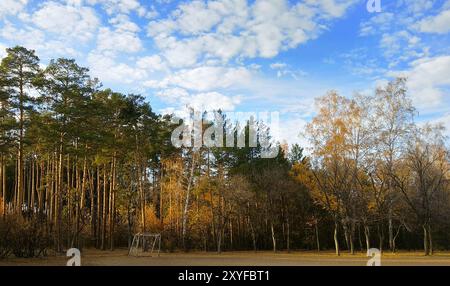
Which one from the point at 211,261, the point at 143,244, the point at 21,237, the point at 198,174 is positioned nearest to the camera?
the point at 21,237

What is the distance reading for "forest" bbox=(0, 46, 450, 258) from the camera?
30672 millimetres

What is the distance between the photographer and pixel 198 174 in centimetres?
4412

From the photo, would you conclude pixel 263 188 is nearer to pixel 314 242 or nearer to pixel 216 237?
pixel 216 237

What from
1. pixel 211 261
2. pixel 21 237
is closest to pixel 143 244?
pixel 211 261

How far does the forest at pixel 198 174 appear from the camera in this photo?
1208 inches

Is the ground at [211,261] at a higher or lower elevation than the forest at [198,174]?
lower

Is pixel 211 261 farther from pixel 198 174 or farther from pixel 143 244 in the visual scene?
pixel 198 174

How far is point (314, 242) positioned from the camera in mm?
54719

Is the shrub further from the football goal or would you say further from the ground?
the football goal

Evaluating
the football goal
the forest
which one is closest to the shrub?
the forest

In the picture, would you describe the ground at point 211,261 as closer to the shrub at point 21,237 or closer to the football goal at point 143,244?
the shrub at point 21,237

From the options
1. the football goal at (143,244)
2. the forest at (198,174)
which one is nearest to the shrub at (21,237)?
the forest at (198,174)

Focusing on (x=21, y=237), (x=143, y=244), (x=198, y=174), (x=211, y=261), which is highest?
(x=198, y=174)
